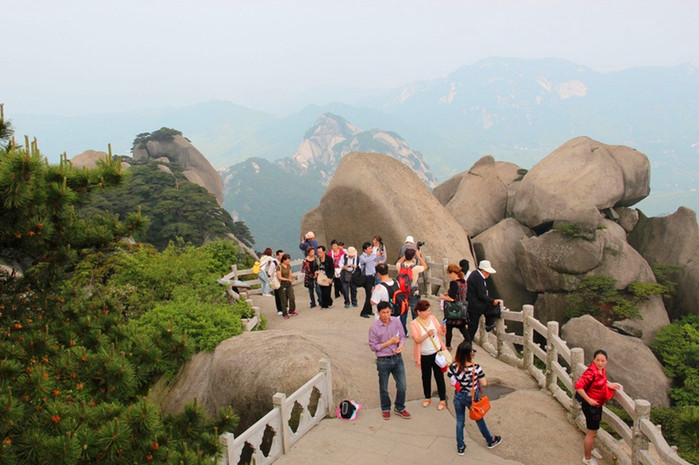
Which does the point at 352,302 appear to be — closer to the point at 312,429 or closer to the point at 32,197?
the point at 312,429

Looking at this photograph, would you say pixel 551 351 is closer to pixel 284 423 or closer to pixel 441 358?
pixel 441 358

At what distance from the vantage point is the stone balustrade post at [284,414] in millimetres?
6488

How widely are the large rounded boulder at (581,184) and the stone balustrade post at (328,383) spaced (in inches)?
663

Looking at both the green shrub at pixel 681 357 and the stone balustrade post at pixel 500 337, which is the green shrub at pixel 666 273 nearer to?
the green shrub at pixel 681 357

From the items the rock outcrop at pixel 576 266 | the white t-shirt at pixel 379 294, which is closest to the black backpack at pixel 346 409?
the white t-shirt at pixel 379 294

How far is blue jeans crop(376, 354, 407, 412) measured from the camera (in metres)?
7.19

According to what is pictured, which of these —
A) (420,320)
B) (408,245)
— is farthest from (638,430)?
(408,245)

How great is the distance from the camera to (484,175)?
87.2 ft

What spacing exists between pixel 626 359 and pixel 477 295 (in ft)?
39.7

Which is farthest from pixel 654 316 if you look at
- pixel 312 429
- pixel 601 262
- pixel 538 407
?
pixel 312 429

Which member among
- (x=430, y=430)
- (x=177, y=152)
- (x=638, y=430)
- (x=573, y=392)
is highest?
(x=177, y=152)

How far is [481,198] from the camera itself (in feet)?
84.4

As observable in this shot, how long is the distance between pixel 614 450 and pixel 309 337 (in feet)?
16.0

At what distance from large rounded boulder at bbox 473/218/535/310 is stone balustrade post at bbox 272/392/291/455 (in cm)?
1779
